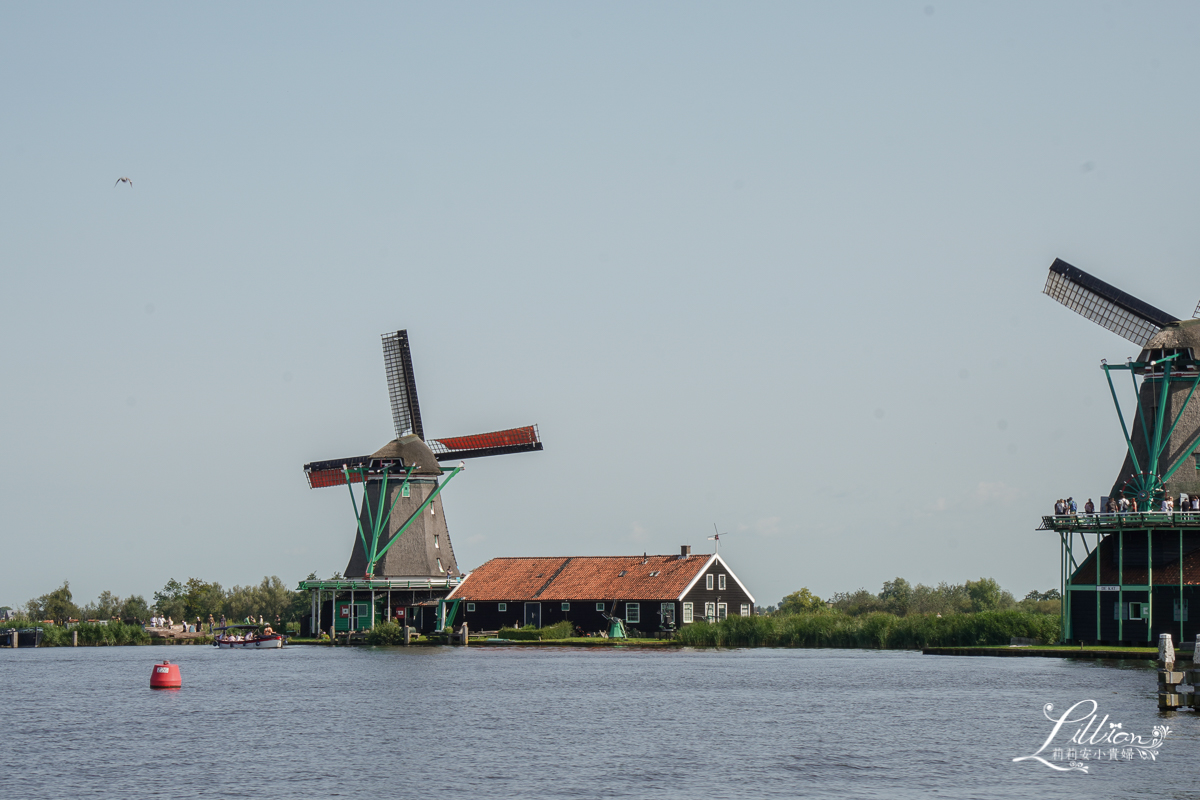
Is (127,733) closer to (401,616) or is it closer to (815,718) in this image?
(815,718)

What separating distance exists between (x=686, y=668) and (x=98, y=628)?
151ft

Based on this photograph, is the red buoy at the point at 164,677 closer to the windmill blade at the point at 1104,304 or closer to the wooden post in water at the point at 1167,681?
the wooden post in water at the point at 1167,681

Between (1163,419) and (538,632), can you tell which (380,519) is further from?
(1163,419)

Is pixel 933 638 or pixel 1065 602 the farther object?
pixel 933 638

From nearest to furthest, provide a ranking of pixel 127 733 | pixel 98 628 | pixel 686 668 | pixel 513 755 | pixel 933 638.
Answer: pixel 513 755
pixel 127 733
pixel 686 668
pixel 933 638
pixel 98 628

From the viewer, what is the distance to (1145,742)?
26.3m

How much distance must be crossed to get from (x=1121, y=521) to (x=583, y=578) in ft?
94.2

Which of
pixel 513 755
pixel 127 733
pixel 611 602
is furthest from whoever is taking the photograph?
pixel 611 602

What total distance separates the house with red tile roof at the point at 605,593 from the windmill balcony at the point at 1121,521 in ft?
67.0

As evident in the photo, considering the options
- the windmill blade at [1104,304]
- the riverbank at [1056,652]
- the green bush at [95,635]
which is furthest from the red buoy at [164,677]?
the green bush at [95,635]

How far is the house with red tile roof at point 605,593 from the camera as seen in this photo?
66.4 m

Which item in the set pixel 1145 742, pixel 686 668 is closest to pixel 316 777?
pixel 1145 742

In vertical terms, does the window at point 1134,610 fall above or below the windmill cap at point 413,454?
below

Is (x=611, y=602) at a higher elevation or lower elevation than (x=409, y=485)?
lower
